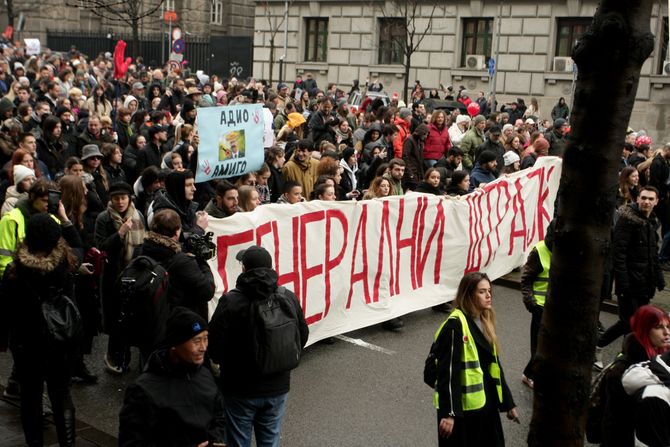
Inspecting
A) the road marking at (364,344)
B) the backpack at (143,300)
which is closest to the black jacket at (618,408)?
the backpack at (143,300)

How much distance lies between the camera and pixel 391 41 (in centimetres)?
3569

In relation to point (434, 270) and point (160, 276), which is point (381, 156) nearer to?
point (434, 270)

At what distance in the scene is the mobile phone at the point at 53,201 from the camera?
666 centimetres

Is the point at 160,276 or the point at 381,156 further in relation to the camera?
the point at 381,156

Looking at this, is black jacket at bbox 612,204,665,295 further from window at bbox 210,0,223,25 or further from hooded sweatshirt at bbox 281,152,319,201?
window at bbox 210,0,223,25

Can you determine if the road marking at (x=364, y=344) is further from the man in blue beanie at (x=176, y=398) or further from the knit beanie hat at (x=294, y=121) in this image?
the knit beanie hat at (x=294, y=121)

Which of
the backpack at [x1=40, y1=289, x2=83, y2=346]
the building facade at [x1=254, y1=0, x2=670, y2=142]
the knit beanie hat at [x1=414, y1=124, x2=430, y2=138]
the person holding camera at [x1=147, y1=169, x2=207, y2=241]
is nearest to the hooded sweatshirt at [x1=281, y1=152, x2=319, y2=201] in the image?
the knit beanie hat at [x1=414, y1=124, x2=430, y2=138]

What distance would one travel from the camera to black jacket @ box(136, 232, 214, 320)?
19.7 feet

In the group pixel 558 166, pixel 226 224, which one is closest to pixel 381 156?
pixel 558 166

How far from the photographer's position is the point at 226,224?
24.0ft

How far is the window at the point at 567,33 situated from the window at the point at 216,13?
23.2m

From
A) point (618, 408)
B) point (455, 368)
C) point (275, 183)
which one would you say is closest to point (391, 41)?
point (275, 183)

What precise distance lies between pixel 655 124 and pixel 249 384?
1057 inches

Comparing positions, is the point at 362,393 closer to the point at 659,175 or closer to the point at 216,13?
the point at 659,175
